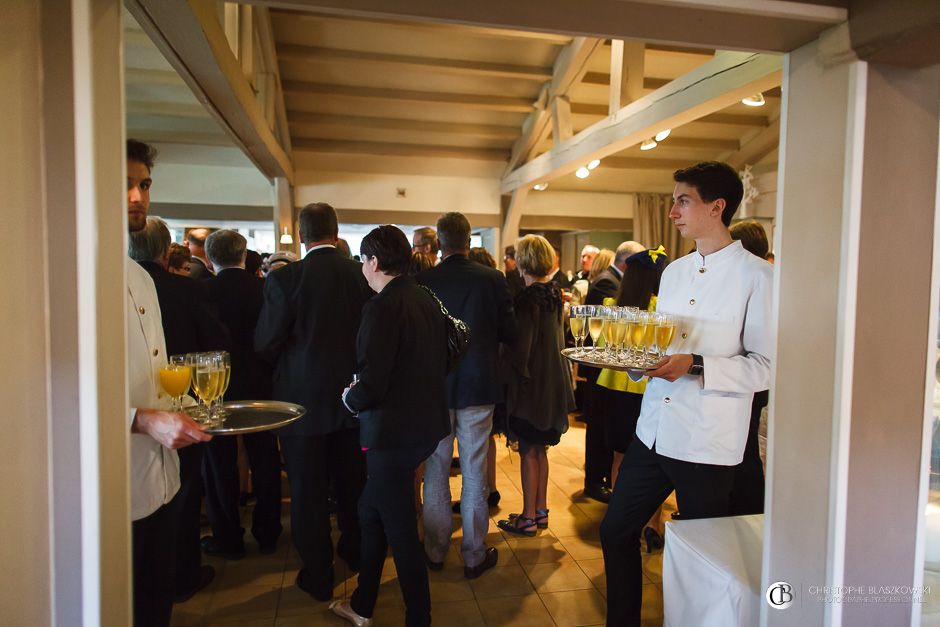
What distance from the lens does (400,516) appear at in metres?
2.02

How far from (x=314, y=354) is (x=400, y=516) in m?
0.75

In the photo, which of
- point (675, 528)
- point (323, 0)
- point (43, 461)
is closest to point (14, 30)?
point (323, 0)

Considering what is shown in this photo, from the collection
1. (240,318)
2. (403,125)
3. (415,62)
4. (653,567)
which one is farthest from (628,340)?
(403,125)

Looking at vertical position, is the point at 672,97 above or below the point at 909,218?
above

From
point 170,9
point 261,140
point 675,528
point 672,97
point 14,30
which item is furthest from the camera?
point 261,140

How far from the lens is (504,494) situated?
372cm

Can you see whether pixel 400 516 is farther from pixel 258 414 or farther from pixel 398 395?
pixel 258 414

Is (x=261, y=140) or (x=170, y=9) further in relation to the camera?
(x=261, y=140)

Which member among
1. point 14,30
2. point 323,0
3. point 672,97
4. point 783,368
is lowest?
point 783,368

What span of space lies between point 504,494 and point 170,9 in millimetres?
3108

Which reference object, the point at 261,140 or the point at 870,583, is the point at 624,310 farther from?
the point at 261,140

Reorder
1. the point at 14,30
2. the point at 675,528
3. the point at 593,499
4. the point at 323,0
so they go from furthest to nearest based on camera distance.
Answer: the point at 593,499
the point at 675,528
the point at 323,0
the point at 14,30

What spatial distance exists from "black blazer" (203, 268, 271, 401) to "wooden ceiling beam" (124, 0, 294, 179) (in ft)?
3.46

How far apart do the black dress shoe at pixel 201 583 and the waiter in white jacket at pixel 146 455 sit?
2.87ft
